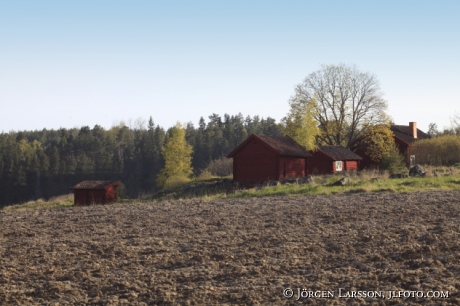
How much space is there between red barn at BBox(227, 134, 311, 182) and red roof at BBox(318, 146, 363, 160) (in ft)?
22.1

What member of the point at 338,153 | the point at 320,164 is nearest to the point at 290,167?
the point at 320,164

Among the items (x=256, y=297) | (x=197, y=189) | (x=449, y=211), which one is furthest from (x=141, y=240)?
(x=197, y=189)

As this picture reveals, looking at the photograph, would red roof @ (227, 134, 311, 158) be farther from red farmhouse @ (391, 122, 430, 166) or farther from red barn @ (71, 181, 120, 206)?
red farmhouse @ (391, 122, 430, 166)

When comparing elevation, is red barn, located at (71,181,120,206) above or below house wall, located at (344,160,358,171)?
below

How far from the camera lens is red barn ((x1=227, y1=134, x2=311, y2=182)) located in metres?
46.0

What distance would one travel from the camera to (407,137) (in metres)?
68.1

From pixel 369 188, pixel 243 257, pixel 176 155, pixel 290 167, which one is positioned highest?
pixel 176 155

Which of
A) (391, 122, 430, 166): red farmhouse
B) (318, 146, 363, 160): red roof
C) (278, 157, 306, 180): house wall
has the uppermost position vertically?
(391, 122, 430, 166): red farmhouse

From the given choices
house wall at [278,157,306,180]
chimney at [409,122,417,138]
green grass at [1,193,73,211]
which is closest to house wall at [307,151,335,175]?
house wall at [278,157,306,180]

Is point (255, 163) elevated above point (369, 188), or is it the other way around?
point (255, 163)

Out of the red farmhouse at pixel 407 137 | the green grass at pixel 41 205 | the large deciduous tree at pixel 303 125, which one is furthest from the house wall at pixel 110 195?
the red farmhouse at pixel 407 137

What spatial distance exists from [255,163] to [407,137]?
1136 inches

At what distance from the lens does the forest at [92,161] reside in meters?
117

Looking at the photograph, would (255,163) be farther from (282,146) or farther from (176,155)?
(176,155)
